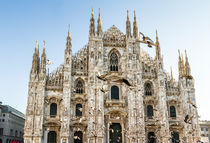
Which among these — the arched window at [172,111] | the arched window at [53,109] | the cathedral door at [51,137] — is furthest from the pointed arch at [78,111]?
the arched window at [172,111]

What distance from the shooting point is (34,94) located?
36.0 metres

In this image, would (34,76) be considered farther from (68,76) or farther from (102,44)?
(102,44)

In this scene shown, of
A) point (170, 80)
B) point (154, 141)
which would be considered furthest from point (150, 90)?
point (154, 141)

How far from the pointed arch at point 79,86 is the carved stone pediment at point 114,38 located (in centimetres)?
744

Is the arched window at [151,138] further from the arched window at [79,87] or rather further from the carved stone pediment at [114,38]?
the carved stone pediment at [114,38]

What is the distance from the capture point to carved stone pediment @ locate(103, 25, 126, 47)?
4102cm

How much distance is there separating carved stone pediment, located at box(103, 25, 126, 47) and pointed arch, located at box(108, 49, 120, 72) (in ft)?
3.80

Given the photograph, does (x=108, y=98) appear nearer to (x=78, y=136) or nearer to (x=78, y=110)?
(x=78, y=110)

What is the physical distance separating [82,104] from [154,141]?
1228 centimetres

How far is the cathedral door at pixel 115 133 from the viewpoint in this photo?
3712cm

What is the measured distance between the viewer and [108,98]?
124 feet

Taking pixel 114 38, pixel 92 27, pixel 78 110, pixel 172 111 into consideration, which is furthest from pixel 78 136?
pixel 92 27

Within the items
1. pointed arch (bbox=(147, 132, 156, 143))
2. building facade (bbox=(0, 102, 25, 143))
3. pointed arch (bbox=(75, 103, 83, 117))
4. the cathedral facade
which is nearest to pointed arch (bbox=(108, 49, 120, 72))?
the cathedral facade

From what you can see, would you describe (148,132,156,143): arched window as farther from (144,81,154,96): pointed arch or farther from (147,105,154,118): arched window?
(144,81,154,96): pointed arch
